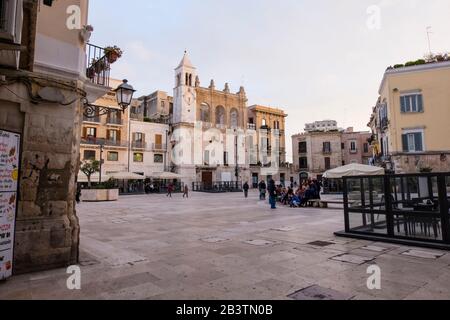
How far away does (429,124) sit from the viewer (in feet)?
74.5

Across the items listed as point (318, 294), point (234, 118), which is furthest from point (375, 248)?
point (234, 118)

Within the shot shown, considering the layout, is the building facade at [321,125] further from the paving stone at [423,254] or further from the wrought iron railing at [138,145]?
the paving stone at [423,254]

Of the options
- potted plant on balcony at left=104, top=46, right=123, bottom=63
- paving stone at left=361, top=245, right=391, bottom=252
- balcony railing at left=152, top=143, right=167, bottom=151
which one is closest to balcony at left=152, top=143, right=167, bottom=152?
balcony railing at left=152, top=143, right=167, bottom=151

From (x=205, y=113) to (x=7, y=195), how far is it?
125 ft

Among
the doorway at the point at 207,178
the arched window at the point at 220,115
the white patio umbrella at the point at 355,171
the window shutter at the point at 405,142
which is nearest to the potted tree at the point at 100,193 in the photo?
the white patio umbrella at the point at 355,171

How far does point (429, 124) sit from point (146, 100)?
38.3 m

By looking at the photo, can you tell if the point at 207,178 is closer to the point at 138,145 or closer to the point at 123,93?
the point at 138,145

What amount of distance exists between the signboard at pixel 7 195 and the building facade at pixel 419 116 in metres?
25.5

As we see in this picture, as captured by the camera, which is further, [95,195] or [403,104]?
[403,104]

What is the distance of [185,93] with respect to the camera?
39031 millimetres

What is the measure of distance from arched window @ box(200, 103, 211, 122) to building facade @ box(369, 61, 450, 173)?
77.8ft

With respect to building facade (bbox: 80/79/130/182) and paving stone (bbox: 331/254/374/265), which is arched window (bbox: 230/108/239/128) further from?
paving stone (bbox: 331/254/374/265)

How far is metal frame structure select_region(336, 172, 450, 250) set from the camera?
5820 mm
